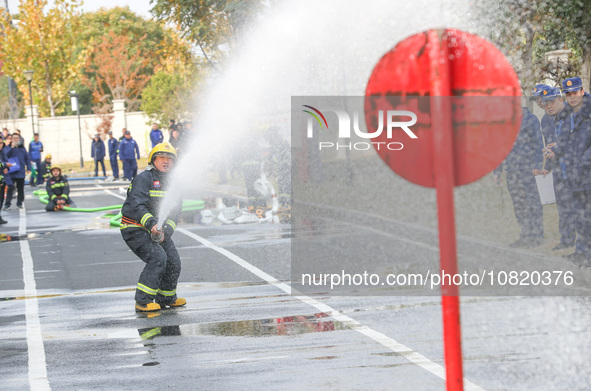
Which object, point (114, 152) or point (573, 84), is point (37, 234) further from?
point (114, 152)

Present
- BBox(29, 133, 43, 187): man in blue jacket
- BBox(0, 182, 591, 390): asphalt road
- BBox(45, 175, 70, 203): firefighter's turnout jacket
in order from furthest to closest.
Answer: BBox(29, 133, 43, 187): man in blue jacket, BBox(45, 175, 70, 203): firefighter's turnout jacket, BBox(0, 182, 591, 390): asphalt road

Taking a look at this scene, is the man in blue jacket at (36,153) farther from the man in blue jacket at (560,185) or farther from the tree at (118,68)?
the tree at (118,68)

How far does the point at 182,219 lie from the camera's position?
17.3 m

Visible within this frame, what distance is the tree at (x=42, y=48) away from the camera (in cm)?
5119

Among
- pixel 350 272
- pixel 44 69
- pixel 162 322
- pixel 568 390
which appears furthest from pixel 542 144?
pixel 44 69

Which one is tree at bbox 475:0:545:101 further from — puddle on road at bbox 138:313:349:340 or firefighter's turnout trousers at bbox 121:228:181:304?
puddle on road at bbox 138:313:349:340

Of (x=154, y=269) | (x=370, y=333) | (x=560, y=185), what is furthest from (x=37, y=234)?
(x=370, y=333)

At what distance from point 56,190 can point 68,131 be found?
29151mm

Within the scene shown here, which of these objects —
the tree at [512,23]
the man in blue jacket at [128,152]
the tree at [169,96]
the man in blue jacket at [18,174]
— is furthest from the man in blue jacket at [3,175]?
the tree at [169,96]

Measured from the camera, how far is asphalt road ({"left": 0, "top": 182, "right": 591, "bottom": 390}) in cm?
551

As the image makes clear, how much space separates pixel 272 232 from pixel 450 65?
12.2 meters

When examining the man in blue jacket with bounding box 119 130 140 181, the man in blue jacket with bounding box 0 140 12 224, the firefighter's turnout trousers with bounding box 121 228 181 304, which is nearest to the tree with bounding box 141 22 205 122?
the man in blue jacket with bounding box 119 130 140 181

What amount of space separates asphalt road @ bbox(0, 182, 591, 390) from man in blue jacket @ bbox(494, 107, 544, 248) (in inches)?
108

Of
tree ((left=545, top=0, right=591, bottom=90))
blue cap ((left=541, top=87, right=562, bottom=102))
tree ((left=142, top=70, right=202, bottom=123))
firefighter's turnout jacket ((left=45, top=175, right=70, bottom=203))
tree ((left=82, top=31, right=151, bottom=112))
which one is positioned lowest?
firefighter's turnout jacket ((left=45, top=175, right=70, bottom=203))
